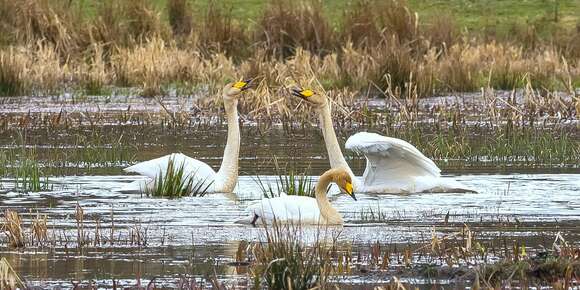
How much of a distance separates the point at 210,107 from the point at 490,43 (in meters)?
8.35

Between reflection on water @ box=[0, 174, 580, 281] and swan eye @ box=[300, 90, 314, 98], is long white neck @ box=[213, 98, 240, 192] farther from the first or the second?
swan eye @ box=[300, 90, 314, 98]

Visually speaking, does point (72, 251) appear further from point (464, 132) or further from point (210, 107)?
point (210, 107)

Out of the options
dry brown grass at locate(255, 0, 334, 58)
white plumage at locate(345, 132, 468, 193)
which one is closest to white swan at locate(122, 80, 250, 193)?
white plumage at locate(345, 132, 468, 193)

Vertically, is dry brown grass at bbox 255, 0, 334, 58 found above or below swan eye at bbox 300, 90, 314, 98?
above

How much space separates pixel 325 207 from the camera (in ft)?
31.4

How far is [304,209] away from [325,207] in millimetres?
200

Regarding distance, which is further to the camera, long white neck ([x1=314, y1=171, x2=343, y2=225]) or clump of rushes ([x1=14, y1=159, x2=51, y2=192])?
clump of rushes ([x1=14, y1=159, x2=51, y2=192])

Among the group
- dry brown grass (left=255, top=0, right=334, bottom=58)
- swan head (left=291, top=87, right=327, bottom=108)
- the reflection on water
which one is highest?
dry brown grass (left=255, top=0, right=334, bottom=58)

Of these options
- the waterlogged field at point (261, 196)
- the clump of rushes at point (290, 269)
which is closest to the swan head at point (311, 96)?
the waterlogged field at point (261, 196)

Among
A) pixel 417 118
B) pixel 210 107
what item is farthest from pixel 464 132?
pixel 210 107

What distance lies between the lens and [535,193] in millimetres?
11336

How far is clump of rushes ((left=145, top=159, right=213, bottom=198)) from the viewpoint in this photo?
38.0ft

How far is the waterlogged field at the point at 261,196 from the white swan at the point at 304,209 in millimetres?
113

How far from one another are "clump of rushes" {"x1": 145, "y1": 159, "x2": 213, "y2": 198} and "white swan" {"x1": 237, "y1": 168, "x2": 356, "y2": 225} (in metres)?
1.88
